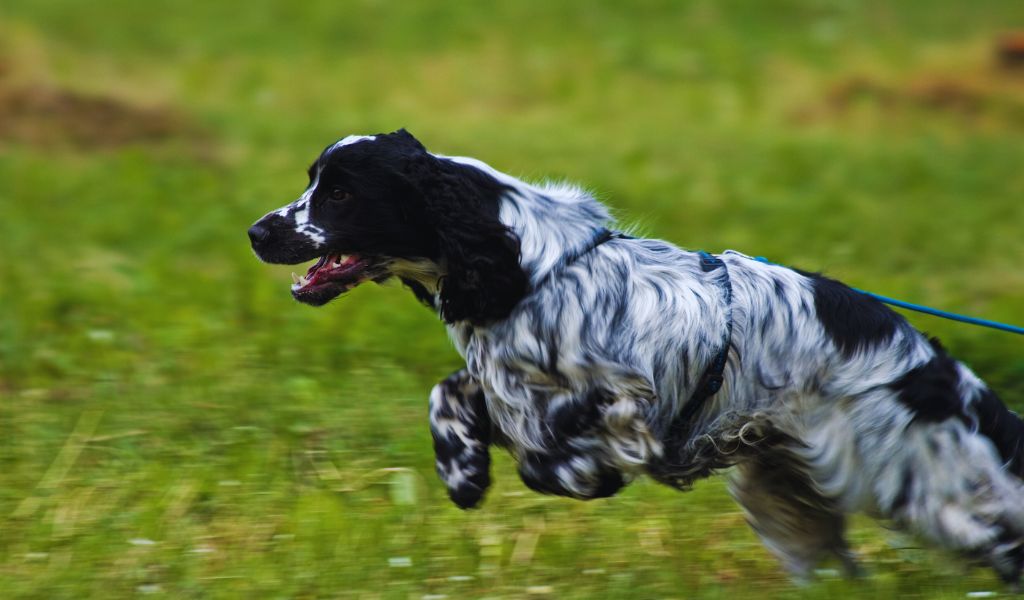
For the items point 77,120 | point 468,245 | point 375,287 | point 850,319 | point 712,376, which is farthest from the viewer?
point 77,120

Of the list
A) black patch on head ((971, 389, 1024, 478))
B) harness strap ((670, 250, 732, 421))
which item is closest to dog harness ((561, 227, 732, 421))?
harness strap ((670, 250, 732, 421))

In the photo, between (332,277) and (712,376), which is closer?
(712,376)

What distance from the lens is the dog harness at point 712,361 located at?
4902mm

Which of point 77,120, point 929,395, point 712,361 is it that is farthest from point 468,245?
point 77,120

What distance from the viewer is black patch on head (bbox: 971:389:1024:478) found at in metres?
4.97

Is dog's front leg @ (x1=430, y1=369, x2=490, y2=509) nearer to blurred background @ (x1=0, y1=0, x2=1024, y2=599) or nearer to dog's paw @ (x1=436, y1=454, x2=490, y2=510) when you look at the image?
dog's paw @ (x1=436, y1=454, x2=490, y2=510)

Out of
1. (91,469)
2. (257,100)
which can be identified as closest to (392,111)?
(257,100)

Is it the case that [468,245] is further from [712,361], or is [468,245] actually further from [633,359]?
[712,361]

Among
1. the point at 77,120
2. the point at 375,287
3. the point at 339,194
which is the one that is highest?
the point at 339,194

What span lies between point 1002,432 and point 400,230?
228 centimetres

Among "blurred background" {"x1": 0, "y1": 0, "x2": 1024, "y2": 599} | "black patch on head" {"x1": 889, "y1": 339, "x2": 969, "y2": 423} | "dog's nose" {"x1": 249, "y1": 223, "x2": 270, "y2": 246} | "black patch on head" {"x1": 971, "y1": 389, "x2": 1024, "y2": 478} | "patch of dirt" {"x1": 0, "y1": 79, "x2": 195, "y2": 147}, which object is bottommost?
"patch of dirt" {"x1": 0, "y1": 79, "x2": 195, "y2": 147}

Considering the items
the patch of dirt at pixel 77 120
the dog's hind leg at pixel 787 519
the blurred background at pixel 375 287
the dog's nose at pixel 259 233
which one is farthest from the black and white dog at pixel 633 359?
the patch of dirt at pixel 77 120

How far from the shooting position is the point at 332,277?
5031 millimetres

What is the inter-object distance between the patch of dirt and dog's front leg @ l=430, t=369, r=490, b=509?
9.93m
